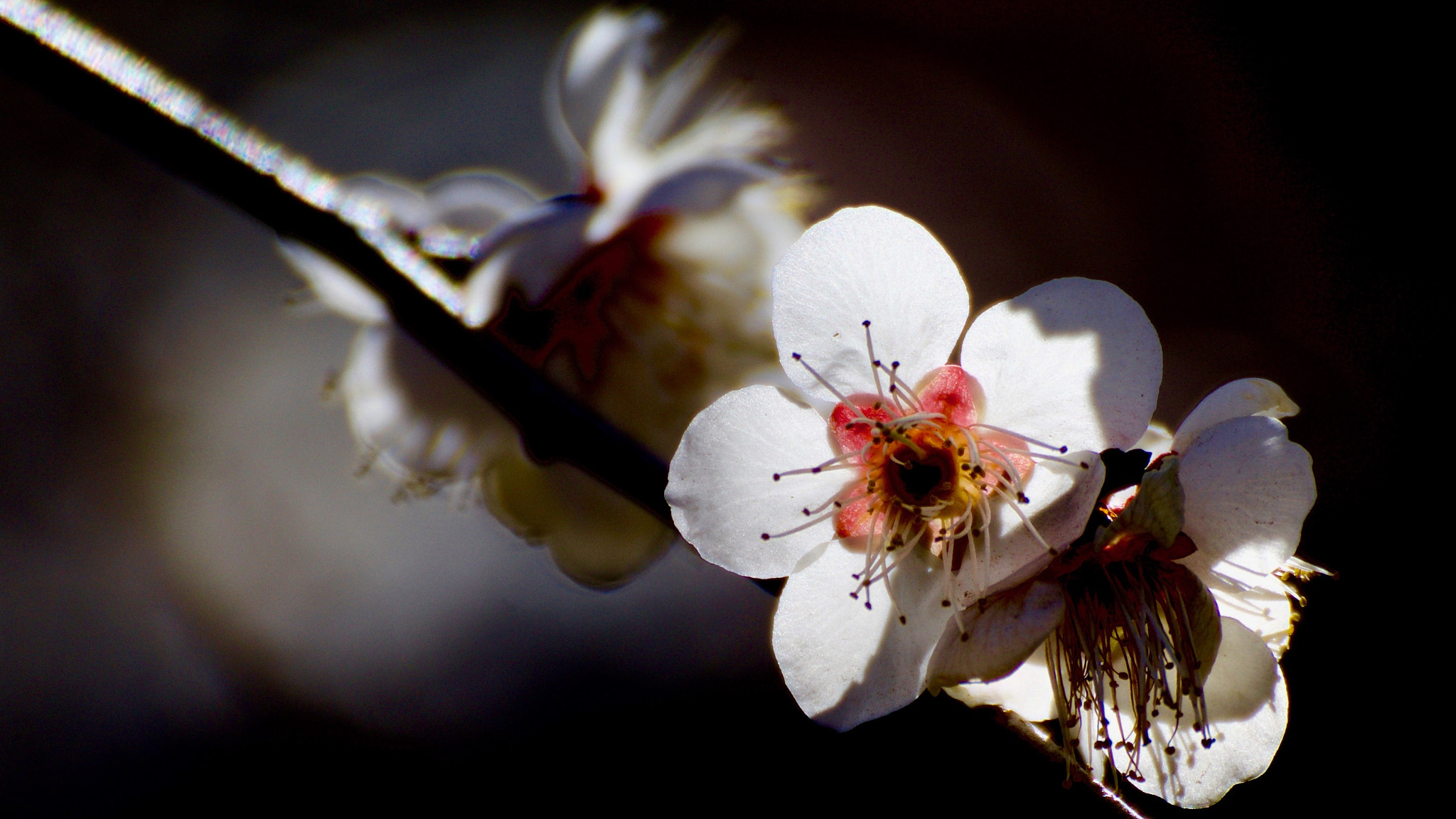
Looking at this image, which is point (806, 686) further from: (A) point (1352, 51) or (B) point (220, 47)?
(B) point (220, 47)

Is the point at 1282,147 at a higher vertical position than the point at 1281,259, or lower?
higher

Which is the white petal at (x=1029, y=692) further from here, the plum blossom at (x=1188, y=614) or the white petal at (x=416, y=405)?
the white petal at (x=416, y=405)

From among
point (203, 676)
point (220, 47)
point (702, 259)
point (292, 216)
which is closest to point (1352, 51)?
point (702, 259)

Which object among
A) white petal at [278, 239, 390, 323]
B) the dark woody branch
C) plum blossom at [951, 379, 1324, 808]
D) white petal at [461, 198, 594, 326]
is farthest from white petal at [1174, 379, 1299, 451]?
white petal at [278, 239, 390, 323]

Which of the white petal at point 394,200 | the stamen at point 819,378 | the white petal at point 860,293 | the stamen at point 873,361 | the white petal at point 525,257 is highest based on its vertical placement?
the white petal at point 394,200

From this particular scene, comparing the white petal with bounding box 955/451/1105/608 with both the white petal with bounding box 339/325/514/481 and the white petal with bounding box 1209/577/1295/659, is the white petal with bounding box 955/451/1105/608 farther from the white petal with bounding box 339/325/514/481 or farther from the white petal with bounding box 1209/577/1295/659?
the white petal with bounding box 339/325/514/481

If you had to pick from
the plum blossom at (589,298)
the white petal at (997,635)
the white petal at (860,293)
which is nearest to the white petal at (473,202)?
the plum blossom at (589,298)

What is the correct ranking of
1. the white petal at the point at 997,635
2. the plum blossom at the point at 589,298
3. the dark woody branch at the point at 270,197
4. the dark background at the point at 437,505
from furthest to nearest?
the dark background at the point at 437,505
the plum blossom at the point at 589,298
the dark woody branch at the point at 270,197
the white petal at the point at 997,635
